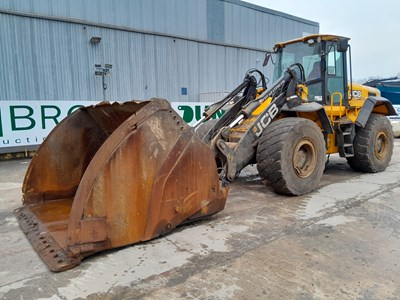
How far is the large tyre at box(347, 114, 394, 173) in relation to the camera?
20.4ft

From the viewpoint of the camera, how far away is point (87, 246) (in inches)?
103

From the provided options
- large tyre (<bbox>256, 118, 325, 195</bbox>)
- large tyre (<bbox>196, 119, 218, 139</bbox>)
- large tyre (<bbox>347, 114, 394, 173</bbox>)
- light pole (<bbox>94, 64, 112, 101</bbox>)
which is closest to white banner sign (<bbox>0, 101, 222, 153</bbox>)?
light pole (<bbox>94, 64, 112, 101</bbox>)

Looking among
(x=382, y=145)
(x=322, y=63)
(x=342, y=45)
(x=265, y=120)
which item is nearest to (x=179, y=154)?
(x=265, y=120)

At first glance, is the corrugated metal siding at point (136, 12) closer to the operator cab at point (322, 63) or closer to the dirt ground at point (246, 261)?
the operator cab at point (322, 63)

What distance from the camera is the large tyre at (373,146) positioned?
6227 millimetres

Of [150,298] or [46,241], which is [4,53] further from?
[150,298]

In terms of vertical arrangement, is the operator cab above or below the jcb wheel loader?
above

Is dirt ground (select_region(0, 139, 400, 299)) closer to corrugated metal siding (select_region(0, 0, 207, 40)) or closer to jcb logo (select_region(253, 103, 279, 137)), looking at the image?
jcb logo (select_region(253, 103, 279, 137))

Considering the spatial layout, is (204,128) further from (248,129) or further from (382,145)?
(382,145)

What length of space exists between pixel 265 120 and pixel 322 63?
1902 mm

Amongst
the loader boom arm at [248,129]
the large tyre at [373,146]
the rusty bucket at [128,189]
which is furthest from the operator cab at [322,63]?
the rusty bucket at [128,189]

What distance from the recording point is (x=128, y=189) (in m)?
2.74

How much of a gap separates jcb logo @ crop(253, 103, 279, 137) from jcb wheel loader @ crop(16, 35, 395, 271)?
0.6 inches

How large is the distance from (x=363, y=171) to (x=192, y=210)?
15.5 feet
